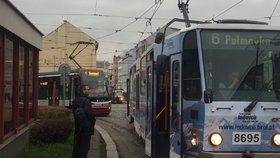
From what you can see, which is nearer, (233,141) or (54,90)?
(233,141)

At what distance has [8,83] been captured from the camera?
13.8 metres

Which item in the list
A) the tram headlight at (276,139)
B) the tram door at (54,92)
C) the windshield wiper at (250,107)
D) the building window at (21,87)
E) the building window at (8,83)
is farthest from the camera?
the tram door at (54,92)

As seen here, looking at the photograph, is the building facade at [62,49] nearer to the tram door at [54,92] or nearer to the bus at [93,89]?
the tram door at [54,92]

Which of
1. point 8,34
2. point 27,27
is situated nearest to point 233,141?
point 8,34

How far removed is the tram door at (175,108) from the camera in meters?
10.9

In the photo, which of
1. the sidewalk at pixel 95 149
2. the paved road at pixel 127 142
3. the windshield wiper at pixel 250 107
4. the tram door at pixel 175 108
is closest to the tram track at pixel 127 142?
the paved road at pixel 127 142

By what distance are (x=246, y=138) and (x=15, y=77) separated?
694 cm

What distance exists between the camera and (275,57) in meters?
10.5

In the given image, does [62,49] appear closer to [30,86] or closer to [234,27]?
[30,86]

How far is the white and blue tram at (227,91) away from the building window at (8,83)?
4.06 meters

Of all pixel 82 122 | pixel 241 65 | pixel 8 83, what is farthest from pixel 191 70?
pixel 8 83

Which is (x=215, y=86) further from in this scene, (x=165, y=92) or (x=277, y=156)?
(x=165, y=92)

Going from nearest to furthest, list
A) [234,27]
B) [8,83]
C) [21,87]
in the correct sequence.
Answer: [234,27] < [8,83] < [21,87]

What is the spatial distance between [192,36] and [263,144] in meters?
2.26
